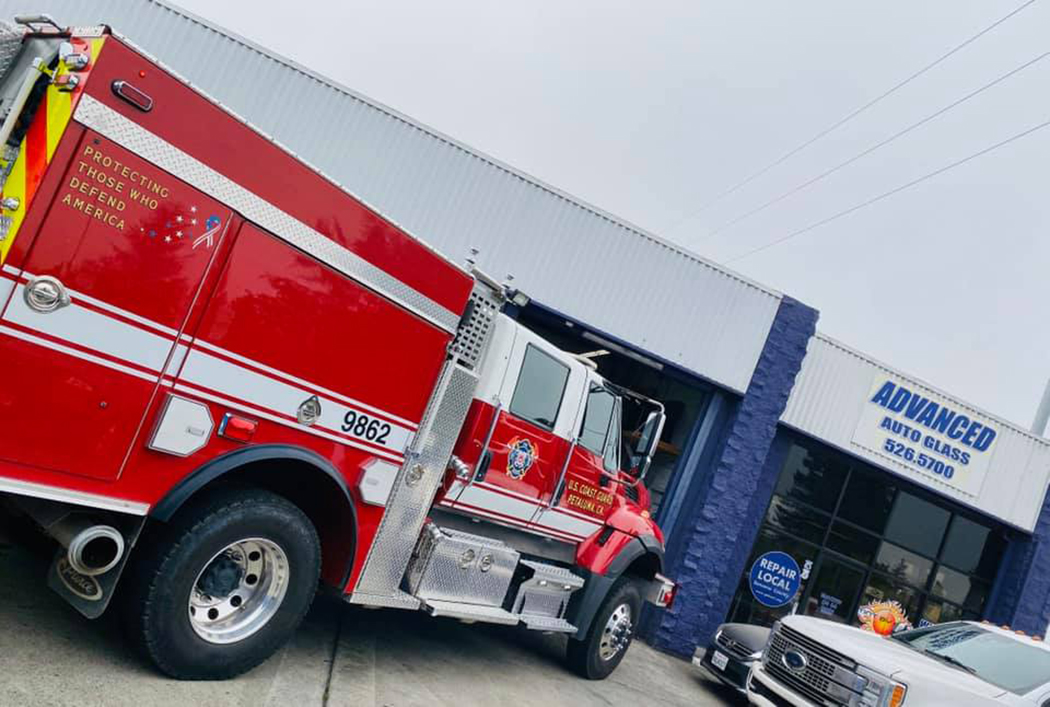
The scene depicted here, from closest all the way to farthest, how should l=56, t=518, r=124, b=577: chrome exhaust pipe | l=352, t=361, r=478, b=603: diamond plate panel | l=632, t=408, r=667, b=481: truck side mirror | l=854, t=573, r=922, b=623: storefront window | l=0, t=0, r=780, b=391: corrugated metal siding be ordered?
l=56, t=518, r=124, b=577: chrome exhaust pipe
l=352, t=361, r=478, b=603: diamond plate panel
l=632, t=408, r=667, b=481: truck side mirror
l=0, t=0, r=780, b=391: corrugated metal siding
l=854, t=573, r=922, b=623: storefront window

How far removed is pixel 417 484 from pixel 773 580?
906 centimetres

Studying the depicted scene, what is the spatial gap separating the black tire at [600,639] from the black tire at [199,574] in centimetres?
355

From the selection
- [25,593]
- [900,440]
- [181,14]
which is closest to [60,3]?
[181,14]

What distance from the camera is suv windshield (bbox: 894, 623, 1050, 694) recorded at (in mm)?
6879

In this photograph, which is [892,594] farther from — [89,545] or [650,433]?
[89,545]

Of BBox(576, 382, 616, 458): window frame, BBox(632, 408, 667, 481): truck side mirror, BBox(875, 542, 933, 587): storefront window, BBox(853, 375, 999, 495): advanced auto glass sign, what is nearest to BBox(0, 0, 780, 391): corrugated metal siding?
BBox(853, 375, 999, 495): advanced auto glass sign

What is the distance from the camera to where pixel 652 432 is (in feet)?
23.6

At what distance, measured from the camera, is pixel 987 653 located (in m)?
7.36

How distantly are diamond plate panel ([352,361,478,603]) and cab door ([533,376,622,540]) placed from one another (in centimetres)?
153

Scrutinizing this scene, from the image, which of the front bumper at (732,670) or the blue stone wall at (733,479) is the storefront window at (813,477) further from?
the front bumper at (732,670)

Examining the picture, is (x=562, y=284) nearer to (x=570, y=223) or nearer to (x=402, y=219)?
(x=570, y=223)

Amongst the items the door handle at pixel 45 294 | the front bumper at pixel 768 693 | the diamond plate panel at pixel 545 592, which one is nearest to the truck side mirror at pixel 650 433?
the diamond plate panel at pixel 545 592

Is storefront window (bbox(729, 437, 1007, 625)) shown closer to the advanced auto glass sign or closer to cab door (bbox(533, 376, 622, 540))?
the advanced auto glass sign

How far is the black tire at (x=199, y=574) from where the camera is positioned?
159 inches
